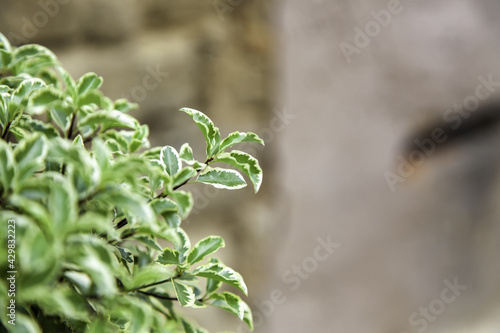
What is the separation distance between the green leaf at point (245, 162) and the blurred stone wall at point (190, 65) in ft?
2.74

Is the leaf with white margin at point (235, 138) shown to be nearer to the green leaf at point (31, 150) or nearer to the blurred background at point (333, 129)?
the green leaf at point (31, 150)

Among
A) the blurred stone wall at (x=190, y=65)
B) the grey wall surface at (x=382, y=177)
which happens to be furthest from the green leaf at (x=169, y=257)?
the grey wall surface at (x=382, y=177)

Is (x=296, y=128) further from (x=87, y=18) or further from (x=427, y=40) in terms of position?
(x=87, y=18)

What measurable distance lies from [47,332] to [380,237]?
5.50ft

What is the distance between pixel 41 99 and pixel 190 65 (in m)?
0.96

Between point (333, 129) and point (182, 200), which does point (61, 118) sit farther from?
point (333, 129)

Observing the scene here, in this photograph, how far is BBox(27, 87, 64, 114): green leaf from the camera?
366mm

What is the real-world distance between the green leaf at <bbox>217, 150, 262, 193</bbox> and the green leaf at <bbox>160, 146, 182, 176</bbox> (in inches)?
1.5

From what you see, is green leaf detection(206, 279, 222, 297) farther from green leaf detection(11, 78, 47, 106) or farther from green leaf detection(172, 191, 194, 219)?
green leaf detection(11, 78, 47, 106)

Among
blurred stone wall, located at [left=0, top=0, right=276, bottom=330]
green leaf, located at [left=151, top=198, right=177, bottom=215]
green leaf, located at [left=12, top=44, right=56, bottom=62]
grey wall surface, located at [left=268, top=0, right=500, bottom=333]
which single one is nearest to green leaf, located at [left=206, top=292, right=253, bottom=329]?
green leaf, located at [left=151, top=198, right=177, bottom=215]

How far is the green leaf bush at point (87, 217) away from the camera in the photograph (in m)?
0.28

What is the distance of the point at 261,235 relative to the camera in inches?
58.7

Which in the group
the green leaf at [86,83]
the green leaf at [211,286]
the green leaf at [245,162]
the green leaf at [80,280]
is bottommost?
the green leaf at [211,286]

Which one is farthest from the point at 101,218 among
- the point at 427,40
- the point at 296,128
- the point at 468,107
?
the point at 468,107
